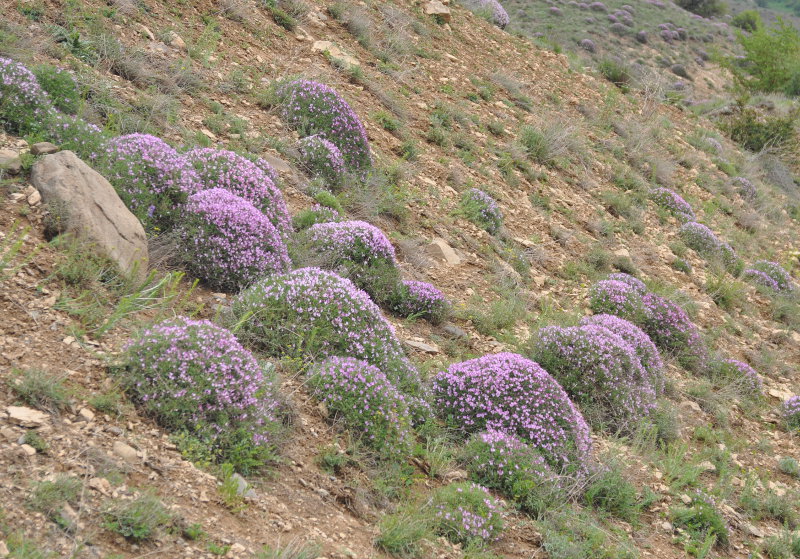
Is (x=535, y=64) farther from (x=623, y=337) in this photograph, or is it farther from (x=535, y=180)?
(x=623, y=337)

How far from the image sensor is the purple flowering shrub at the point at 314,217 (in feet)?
20.9

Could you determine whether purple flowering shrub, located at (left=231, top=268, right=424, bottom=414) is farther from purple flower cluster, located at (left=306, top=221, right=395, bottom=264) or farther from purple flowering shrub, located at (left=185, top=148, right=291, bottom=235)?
purple flowering shrub, located at (left=185, top=148, right=291, bottom=235)

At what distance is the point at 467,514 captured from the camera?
13.4 ft

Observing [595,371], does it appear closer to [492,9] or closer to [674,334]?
[674,334]

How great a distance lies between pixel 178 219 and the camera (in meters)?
5.24

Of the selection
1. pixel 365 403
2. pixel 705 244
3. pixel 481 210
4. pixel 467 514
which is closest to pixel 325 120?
pixel 481 210

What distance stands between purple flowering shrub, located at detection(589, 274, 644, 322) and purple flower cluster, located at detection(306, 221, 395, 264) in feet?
8.82

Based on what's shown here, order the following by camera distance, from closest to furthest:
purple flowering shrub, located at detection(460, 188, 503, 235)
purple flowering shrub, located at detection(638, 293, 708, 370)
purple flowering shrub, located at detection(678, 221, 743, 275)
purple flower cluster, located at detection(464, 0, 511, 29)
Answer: purple flowering shrub, located at detection(638, 293, 708, 370), purple flowering shrub, located at detection(460, 188, 503, 235), purple flowering shrub, located at detection(678, 221, 743, 275), purple flower cluster, located at detection(464, 0, 511, 29)

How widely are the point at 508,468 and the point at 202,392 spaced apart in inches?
80.7

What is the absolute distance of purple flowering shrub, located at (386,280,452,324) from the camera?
632cm

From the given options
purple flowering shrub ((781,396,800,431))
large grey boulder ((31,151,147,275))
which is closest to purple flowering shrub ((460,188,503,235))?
purple flowering shrub ((781,396,800,431))

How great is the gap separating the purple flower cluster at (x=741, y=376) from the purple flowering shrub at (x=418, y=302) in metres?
3.32

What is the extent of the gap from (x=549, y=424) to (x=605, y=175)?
7.30m

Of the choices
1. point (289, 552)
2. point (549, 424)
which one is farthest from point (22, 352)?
point (549, 424)
